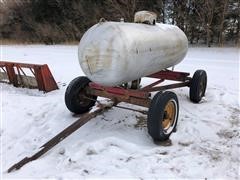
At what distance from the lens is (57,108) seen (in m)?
5.23

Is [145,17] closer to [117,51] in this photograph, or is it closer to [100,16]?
[117,51]

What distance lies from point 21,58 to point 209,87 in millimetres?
7345

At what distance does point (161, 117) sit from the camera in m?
3.77

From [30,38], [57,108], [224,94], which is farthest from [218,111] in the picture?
[30,38]

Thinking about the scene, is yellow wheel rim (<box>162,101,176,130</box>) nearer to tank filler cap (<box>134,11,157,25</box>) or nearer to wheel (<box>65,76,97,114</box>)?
wheel (<box>65,76,97,114</box>)

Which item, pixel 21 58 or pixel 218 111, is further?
pixel 21 58

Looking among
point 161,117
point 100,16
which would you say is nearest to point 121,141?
point 161,117

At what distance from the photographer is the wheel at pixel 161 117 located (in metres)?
3.73

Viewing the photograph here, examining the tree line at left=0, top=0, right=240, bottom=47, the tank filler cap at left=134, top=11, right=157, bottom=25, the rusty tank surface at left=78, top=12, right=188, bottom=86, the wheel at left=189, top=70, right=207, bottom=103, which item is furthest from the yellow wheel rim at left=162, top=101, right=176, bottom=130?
the tree line at left=0, top=0, right=240, bottom=47

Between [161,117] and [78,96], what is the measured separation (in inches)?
60.7

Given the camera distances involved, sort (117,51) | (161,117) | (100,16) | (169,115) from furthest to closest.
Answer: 1. (100,16)
2. (169,115)
3. (161,117)
4. (117,51)

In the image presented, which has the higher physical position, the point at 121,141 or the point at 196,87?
the point at 196,87

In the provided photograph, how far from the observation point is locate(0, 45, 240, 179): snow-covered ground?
330cm

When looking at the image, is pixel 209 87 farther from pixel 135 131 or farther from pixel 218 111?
pixel 135 131
